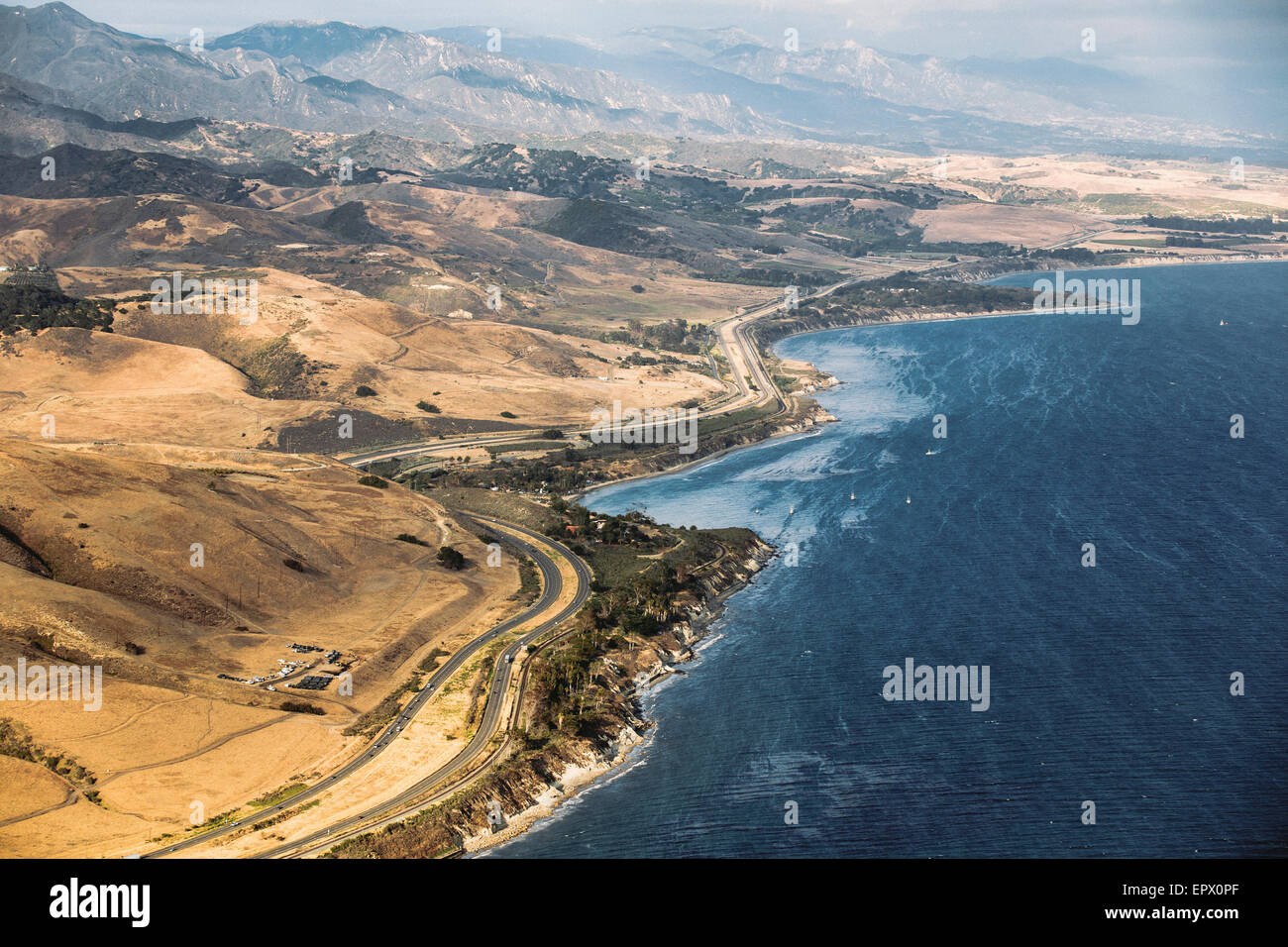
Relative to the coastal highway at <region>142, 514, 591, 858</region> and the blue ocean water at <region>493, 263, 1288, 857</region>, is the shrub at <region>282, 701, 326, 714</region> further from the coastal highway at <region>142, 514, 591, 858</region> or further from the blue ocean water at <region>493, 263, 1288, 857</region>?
the blue ocean water at <region>493, 263, 1288, 857</region>

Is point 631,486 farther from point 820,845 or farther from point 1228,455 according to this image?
point 820,845

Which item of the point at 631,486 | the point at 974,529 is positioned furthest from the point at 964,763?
the point at 631,486

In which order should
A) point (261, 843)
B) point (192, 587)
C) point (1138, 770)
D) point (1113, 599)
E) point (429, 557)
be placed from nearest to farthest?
point (261, 843) < point (1138, 770) < point (192, 587) < point (1113, 599) < point (429, 557)

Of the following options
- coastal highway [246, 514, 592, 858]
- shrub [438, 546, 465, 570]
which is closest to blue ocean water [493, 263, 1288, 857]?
coastal highway [246, 514, 592, 858]

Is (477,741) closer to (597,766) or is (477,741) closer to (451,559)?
(597,766)

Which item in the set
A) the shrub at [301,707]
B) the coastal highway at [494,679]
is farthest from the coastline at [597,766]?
the shrub at [301,707]

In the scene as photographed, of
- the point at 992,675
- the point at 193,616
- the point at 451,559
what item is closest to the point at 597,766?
the point at 992,675

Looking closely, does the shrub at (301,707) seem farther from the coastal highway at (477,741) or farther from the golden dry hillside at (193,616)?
the coastal highway at (477,741)
